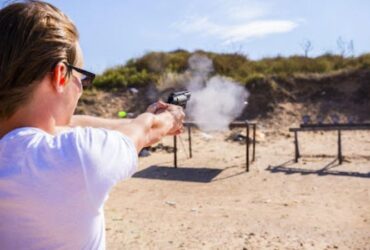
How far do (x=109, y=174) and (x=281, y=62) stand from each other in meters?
19.2

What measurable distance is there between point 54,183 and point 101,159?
97 mm

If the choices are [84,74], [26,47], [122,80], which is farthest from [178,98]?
[122,80]

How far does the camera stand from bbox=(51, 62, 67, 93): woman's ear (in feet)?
3.00

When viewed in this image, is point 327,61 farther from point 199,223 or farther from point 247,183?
point 199,223

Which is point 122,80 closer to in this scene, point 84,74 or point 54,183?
point 84,74

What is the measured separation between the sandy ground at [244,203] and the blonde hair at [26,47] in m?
3.28

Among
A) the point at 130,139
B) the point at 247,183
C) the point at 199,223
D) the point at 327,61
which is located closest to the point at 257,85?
the point at 327,61

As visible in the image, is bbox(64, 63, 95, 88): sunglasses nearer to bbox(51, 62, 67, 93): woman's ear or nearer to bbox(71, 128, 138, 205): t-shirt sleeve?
bbox(51, 62, 67, 93): woman's ear

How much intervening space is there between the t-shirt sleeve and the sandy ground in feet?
10.5

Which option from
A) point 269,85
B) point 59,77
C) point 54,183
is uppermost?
point 269,85

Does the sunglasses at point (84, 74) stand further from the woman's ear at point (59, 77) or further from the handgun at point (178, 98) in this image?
the handgun at point (178, 98)

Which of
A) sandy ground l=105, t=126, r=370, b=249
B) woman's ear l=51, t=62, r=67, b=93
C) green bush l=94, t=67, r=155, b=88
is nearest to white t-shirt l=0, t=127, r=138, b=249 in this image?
woman's ear l=51, t=62, r=67, b=93

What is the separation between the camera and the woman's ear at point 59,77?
0.91 m

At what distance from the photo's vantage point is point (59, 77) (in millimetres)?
922
